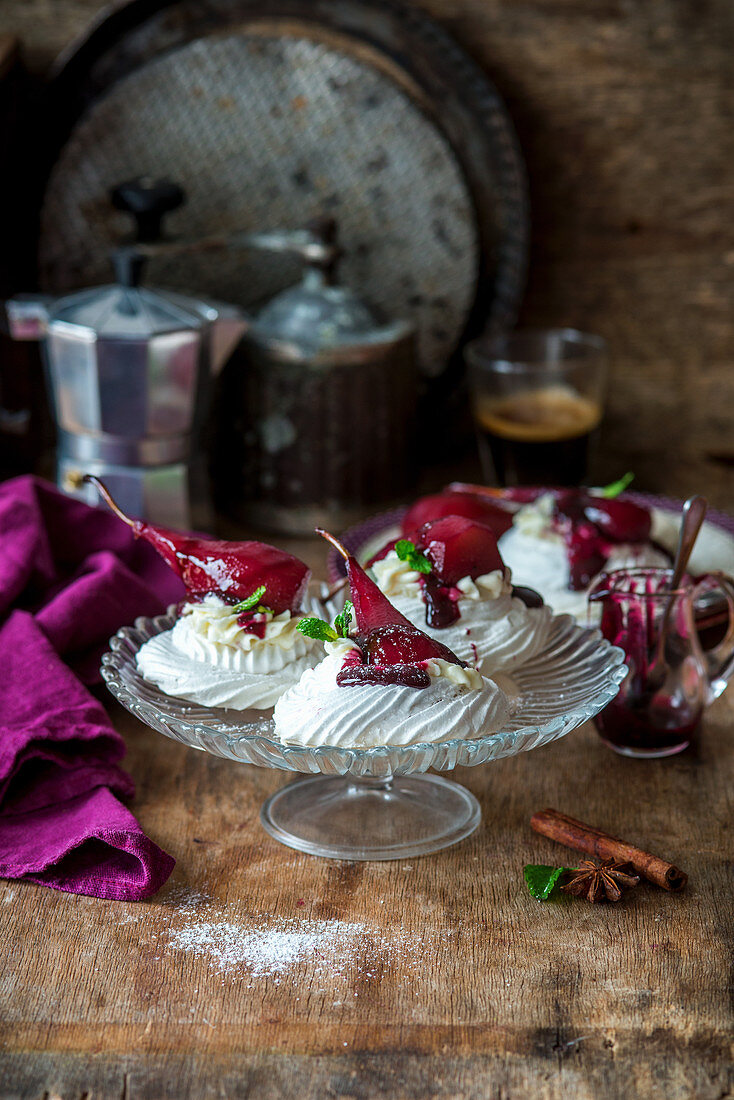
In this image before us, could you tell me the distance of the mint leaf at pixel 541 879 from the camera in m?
0.86

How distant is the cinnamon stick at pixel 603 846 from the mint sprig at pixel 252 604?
0.28m

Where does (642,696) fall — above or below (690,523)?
below

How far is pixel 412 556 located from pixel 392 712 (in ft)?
0.58

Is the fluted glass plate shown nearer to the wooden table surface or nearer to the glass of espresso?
the wooden table surface

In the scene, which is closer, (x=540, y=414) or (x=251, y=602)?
(x=251, y=602)

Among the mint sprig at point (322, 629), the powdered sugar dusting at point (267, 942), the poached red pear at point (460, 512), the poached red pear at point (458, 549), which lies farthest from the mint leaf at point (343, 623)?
the poached red pear at point (460, 512)

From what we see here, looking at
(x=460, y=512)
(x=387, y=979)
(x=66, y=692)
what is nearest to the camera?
(x=387, y=979)

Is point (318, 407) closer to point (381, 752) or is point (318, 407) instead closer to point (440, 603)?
point (440, 603)

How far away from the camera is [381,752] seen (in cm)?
81

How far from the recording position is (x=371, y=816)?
96 cm

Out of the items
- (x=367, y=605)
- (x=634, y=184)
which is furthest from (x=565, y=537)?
(x=634, y=184)

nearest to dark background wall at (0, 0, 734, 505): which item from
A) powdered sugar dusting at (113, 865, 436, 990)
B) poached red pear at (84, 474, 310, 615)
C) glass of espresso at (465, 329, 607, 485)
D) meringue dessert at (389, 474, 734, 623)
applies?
glass of espresso at (465, 329, 607, 485)

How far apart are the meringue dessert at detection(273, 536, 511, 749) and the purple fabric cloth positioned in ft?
0.55

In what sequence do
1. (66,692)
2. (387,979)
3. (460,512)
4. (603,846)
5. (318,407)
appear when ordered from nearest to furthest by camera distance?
1. (387,979)
2. (603,846)
3. (66,692)
4. (460,512)
5. (318,407)
